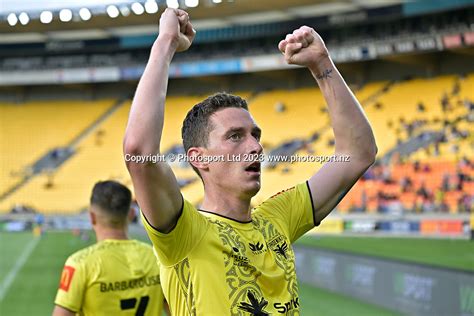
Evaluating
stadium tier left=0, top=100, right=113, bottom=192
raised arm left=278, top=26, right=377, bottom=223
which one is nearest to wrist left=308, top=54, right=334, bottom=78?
raised arm left=278, top=26, right=377, bottom=223

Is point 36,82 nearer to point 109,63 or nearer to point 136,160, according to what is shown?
point 109,63

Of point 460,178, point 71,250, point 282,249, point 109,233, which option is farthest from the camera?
point 460,178

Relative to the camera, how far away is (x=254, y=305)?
2520 mm

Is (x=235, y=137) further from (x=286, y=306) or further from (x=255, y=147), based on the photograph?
(x=286, y=306)

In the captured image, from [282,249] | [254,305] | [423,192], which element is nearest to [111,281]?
[282,249]

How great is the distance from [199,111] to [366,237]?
63.3ft

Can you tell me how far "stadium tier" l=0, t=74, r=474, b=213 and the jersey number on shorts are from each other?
61.8 feet

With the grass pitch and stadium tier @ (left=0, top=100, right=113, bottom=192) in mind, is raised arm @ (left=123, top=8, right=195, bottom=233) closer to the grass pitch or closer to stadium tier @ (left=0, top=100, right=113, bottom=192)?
the grass pitch

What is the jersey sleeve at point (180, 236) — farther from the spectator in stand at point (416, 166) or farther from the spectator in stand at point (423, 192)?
the spectator in stand at point (416, 166)

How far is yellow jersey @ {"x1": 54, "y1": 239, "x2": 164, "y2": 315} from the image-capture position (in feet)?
12.9

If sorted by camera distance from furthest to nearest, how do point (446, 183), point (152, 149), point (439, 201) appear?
point (446, 183) < point (439, 201) < point (152, 149)

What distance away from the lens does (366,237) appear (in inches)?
842

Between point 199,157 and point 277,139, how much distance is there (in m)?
30.9

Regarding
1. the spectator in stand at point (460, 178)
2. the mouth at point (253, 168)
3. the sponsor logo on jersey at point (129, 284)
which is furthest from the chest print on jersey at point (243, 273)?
the spectator in stand at point (460, 178)
